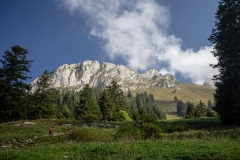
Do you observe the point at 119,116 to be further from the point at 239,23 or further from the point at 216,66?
the point at 239,23

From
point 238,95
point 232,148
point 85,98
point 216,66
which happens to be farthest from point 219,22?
point 85,98

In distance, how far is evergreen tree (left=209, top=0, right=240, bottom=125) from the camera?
23953 mm

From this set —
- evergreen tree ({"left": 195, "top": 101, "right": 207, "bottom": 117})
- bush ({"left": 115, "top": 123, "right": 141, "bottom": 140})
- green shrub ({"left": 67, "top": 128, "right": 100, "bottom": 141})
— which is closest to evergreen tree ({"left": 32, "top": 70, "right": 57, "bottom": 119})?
green shrub ({"left": 67, "top": 128, "right": 100, "bottom": 141})

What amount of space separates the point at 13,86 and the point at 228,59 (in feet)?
113

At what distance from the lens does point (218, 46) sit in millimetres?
26844

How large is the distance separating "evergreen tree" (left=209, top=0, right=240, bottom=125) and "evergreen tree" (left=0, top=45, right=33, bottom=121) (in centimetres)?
3176

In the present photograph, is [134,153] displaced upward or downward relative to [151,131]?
downward

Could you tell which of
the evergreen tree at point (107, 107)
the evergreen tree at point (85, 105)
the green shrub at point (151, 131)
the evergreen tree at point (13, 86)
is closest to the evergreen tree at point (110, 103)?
the evergreen tree at point (107, 107)

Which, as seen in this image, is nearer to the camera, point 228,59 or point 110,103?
point 228,59

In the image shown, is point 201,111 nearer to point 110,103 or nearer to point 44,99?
point 110,103

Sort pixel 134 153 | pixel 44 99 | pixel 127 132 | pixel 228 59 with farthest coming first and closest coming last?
pixel 44 99 → pixel 228 59 → pixel 127 132 → pixel 134 153

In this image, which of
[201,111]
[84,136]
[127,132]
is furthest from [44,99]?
[201,111]

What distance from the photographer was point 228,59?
25469mm

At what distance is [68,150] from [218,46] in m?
25.8
